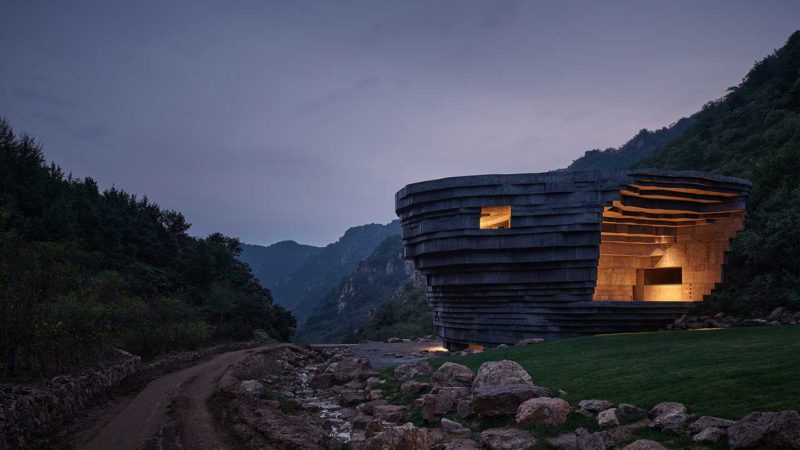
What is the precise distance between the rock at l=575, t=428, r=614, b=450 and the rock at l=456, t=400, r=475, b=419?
2.43m

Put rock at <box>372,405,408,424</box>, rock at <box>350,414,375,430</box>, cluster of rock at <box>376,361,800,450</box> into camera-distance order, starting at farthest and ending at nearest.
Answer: rock at <box>350,414,375,430</box>, rock at <box>372,405,408,424</box>, cluster of rock at <box>376,361,800,450</box>

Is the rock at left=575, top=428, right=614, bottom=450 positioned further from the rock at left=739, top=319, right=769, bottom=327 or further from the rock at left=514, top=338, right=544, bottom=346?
the rock at left=739, top=319, right=769, bottom=327

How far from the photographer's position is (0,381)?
9781 millimetres

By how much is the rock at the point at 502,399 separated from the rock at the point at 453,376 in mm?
2677

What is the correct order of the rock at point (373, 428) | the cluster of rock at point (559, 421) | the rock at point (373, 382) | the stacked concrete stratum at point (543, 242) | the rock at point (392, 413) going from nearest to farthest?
the cluster of rock at point (559, 421), the rock at point (373, 428), the rock at point (392, 413), the rock at point (373, 382), the stacked concrete stratum at point (543, 242)

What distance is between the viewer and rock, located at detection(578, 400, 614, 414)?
24.7 ft

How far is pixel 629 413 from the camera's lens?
23.3 ft

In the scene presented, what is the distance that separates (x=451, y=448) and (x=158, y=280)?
95.6 ft

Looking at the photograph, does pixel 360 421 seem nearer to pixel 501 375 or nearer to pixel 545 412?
pixel 501 375

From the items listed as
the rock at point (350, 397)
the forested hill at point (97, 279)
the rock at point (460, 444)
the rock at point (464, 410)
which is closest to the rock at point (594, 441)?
the rock at point (460, 444)

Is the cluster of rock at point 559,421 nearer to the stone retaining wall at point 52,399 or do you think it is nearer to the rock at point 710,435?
the rock at point 710,435

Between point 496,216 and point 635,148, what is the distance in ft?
238

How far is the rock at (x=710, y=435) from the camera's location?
18.6ft

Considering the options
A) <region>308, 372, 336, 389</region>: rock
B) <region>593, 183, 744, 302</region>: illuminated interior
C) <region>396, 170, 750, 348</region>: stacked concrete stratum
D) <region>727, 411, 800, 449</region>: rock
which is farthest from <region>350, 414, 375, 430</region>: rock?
<region>593, 183, 744, 302</region>: illuminated interior
